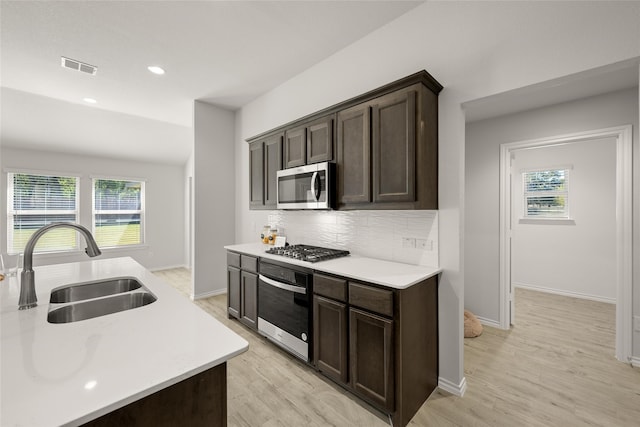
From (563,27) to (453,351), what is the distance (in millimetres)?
2282

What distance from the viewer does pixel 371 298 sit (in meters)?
1.84

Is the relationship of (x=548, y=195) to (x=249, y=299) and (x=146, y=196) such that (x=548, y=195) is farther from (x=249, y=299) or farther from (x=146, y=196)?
(x=146, y=196)

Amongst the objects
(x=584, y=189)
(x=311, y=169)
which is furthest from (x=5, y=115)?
(x=584, y=189)

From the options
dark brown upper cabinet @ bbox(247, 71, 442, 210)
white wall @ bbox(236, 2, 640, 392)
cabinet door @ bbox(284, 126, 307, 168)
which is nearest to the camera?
white wall @ bbox(236, 2, 640, 392)

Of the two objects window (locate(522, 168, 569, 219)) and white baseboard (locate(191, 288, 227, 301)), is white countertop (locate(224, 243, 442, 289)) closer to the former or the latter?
white baseboard (locate(191, 288, 227, 301))

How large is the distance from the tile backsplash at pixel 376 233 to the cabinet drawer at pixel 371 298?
0.65 m

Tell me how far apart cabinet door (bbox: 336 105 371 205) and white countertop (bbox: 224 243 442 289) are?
53 cm

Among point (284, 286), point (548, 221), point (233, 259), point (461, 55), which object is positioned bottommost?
point (284, 286)

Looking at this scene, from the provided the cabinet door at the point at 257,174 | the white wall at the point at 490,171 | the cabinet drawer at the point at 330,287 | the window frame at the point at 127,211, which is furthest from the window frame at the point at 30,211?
the white wall at the point at 490,171

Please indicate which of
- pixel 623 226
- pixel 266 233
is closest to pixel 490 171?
pixel 623 226

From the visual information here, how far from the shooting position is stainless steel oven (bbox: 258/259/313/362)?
7.57 feet

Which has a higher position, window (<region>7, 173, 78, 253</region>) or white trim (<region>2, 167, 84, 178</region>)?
white trim (<region>2, 167, 84, 178</region>)

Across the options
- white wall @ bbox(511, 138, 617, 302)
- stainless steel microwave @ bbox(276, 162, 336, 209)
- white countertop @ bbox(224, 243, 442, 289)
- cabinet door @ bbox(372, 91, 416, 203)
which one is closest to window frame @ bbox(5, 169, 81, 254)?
stainless steel microwave @ bbox(276, 162, 336, 209)

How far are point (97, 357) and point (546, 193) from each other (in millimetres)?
5999
